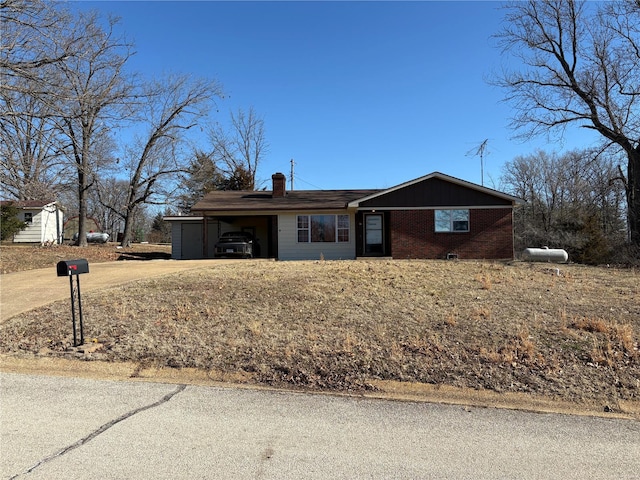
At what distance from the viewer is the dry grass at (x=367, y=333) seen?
5.02 metres

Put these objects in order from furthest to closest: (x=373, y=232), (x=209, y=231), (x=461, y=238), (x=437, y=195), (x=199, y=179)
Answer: (x=199, y=179), (x=209, y=231), (x=373, y=232), (x=461, y=238), (x=437, y=195)

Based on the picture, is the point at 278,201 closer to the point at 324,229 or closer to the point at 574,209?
the point at 324,229

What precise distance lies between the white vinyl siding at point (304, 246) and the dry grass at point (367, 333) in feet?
31.9

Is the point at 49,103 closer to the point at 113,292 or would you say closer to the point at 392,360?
the point at 113,292

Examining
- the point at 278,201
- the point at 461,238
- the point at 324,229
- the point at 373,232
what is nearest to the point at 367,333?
the point at 461,238

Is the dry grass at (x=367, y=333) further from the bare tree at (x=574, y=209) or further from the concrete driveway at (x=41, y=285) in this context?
the bare tree at (x=574, y=209)

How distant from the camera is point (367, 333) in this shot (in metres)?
6.38

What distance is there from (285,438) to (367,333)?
3.03 m

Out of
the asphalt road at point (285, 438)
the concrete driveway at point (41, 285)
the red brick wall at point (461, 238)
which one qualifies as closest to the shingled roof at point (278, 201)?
the red brick wall at point (461, 238)

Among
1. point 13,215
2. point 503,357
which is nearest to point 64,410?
point 503,357

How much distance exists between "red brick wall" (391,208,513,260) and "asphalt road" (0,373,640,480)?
49.3ft

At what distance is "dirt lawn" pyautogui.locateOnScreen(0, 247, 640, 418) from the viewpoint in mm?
4852

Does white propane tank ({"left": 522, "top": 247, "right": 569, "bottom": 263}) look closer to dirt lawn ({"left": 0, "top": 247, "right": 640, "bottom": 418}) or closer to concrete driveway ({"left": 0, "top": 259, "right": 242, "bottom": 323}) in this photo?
dirt lawn ({"left": 0, "top": 247, "right": 640, "bottom": 418})

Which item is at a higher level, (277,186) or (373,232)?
(277,186)
